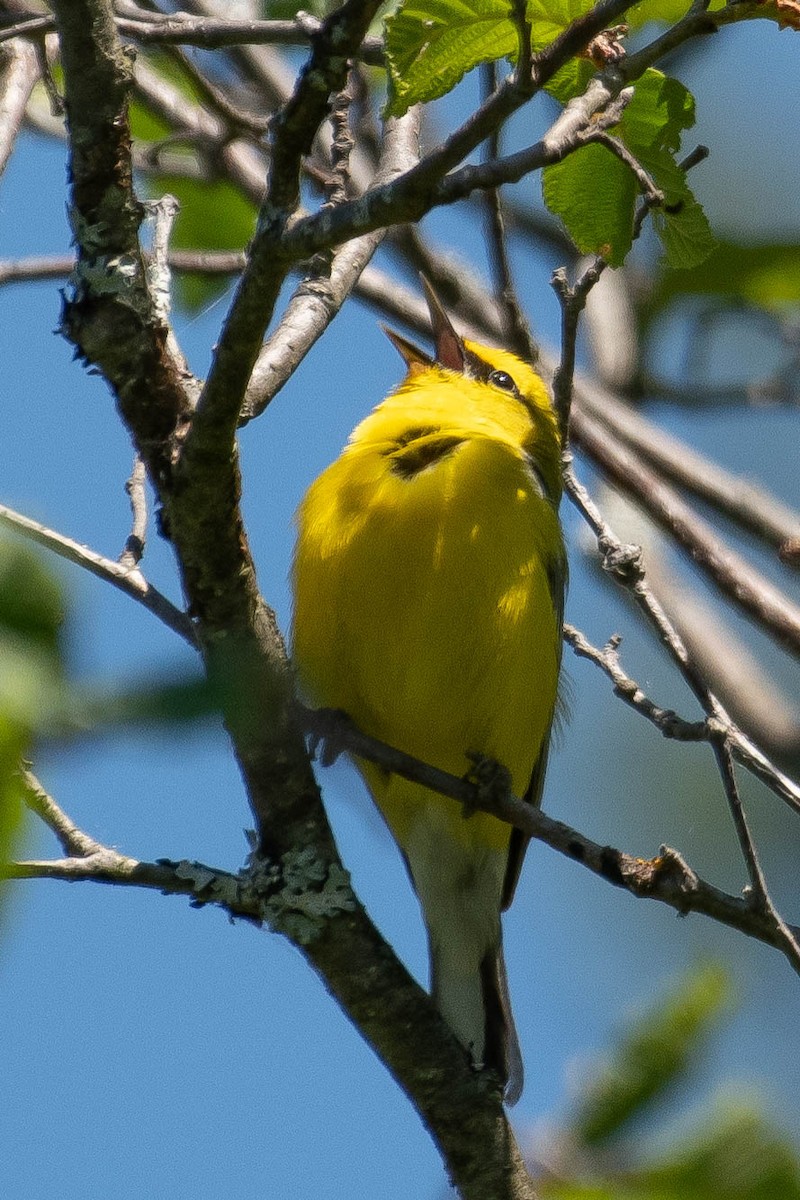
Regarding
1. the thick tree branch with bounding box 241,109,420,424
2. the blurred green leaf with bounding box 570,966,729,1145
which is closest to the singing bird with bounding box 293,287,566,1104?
the thick tree branch with bounding box 241,109,420,424

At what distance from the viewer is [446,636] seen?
4.89 meters

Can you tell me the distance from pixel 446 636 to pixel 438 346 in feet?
6.68

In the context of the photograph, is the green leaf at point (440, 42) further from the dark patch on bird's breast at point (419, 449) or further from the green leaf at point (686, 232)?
the dark patch on bird's breast at point (419, 449)

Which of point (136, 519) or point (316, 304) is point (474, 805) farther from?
point (316, 304)

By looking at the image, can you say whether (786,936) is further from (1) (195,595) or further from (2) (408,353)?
(2) (408,353)

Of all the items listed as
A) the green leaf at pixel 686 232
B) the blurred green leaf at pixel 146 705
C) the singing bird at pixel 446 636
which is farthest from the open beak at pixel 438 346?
the blurred green leaf at pixel 146 705

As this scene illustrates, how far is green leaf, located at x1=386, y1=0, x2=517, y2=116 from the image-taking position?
9.25 ft

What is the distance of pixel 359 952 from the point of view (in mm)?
3809

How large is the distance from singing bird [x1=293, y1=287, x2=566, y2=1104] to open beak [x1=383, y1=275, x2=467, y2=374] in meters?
0.78

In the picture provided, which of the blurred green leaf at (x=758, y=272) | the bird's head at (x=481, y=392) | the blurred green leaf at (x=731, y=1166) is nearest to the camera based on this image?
the blurred green leaf at (x=731, y=1166)

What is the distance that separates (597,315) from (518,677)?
10.4 feet

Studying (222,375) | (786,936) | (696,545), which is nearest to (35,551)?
(222,375)

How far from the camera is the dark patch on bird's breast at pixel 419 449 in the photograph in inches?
202

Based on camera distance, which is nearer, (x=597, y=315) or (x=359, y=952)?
(x=359, y=952)
